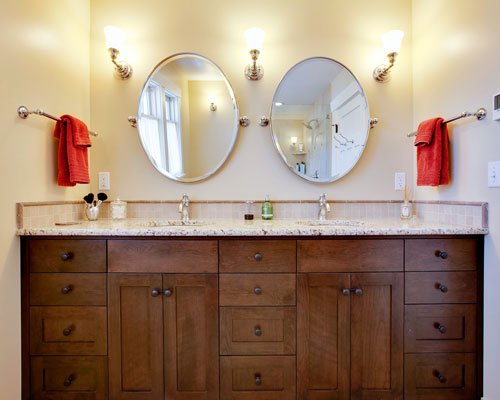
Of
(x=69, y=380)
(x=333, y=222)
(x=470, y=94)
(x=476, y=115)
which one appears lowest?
(x=69, y=380)

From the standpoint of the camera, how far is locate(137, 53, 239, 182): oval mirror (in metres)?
1.73

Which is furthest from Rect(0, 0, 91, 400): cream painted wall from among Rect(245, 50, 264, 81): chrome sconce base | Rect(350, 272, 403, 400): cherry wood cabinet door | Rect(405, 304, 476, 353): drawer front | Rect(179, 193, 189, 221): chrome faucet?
Rect(405, 304, 476, 353): drawer front

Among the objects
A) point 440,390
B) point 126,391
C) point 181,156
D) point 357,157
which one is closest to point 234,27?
point 181,156

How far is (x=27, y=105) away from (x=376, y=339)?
1.99 meters

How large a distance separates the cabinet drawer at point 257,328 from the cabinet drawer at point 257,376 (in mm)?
43

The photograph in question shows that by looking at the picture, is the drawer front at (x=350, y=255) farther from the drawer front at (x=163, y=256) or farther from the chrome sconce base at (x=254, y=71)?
the chrome sconce base at (x=254, y=71)

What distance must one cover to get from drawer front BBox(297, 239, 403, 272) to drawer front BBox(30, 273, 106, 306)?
0.93m

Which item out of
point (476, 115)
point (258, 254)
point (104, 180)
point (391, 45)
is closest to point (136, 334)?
point (258, 254)

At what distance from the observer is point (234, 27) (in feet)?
5.71

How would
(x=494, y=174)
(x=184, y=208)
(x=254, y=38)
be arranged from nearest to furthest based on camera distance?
(x=494, y=174), (x=254, y=38), (x=184, y=208)

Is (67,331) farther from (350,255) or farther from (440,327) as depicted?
(440,327)

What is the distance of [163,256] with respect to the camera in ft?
4.05

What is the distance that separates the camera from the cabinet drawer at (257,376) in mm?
1235

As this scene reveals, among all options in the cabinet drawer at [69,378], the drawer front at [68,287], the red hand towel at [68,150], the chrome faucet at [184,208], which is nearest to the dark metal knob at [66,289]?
the drawer front at [68,287]
